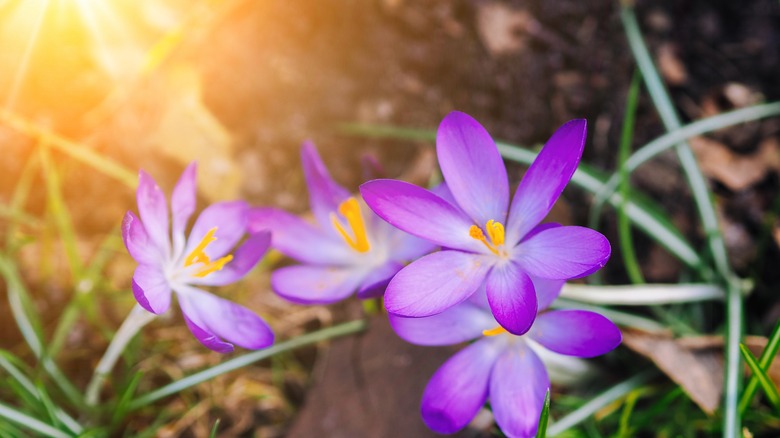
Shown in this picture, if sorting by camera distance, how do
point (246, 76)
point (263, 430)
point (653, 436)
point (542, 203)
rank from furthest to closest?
point (246, 76)
point (263, 430)
point (653, 436)
point (542, 203)

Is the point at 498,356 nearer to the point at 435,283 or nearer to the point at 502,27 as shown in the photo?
the point at 435,283

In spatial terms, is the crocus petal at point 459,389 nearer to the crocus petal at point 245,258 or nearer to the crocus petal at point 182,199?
the crocus petal at point 245,258

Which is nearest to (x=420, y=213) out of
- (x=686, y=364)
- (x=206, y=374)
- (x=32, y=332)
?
(x=206, y=374)

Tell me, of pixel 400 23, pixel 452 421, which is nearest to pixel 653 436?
pixel 452 421

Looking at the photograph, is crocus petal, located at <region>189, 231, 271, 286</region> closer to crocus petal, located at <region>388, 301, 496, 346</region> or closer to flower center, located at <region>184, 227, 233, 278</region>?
flower center, located at <region>184, 227, 233, 278</region>

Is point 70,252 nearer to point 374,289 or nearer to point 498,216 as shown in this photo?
point 374,289

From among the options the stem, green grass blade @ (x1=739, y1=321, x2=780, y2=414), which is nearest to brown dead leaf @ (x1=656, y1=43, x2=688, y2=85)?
green grass blade @ (x1=739, y1=321, x2=780, y2=414)

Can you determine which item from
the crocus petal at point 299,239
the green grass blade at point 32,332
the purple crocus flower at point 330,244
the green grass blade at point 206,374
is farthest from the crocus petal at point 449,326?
the green grass blade at point 32,332
